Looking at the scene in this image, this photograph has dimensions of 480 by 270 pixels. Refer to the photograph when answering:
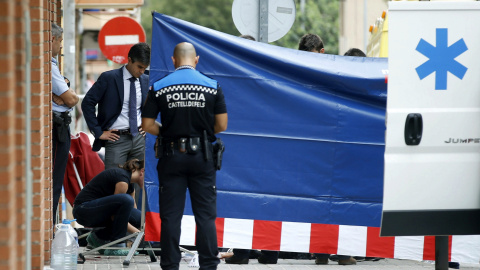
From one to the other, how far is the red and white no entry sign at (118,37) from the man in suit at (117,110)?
21.8 ft

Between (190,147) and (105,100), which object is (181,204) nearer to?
(190,147)

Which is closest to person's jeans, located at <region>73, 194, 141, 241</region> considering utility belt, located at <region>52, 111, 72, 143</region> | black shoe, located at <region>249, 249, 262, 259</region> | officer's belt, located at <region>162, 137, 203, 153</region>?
utility belt, located at <region>52, 111, 72, 143</region>

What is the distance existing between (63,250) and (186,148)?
1.55m

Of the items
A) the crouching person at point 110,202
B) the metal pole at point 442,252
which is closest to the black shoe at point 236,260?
the crouching person at point 110,202

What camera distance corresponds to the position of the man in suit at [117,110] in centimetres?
903

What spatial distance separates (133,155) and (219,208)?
1.43 meters

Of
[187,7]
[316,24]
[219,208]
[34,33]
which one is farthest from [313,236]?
[187,7]

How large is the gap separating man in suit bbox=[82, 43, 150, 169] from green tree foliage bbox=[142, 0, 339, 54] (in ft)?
115

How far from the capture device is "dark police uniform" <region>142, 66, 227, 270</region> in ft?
22.9

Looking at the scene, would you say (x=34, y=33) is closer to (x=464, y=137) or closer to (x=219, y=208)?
(x=219, y=208)

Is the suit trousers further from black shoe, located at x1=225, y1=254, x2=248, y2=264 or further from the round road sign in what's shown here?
the round road sign

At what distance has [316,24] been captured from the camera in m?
48.0

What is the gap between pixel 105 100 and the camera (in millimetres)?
9094

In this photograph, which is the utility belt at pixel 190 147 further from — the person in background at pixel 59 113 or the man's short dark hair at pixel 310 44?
the man's short dark hair at pixel 310 44
